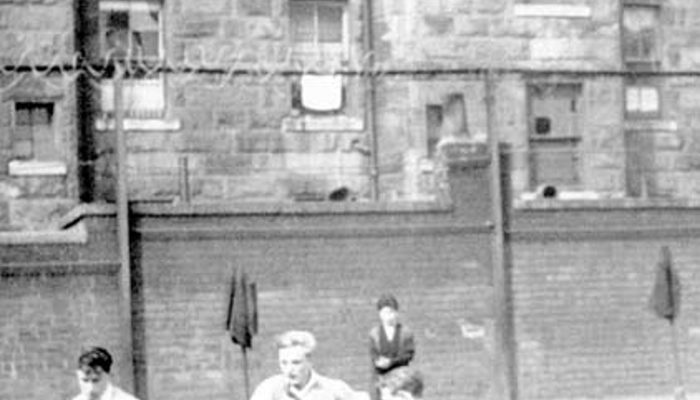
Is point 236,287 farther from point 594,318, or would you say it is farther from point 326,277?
point 594,318

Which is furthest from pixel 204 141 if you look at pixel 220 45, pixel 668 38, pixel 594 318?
pixel 668 38

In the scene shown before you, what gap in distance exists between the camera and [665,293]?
1986 cm

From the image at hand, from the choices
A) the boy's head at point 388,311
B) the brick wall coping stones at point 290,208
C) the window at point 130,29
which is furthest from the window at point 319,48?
the boy's head at point 388,311

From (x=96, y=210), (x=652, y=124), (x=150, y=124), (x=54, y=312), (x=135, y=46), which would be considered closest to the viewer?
(x=54, y=312)

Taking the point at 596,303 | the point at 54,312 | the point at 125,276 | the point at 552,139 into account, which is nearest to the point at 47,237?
the point at 54,312

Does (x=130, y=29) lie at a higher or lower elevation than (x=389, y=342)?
higher

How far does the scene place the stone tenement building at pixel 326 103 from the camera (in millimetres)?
22844

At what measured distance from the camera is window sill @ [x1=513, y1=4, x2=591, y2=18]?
83.8 feet

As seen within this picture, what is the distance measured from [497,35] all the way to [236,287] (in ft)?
26.9

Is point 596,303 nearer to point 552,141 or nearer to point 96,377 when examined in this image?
point 552,141

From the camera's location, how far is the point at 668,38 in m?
27.0

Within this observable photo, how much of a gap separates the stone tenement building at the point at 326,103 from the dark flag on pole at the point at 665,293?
2797mm

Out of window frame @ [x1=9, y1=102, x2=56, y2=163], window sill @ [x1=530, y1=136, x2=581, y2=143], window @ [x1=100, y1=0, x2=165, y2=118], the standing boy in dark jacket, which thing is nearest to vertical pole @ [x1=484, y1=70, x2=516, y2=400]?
the standing boy in dark jacket

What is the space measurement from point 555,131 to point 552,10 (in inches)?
69.5
